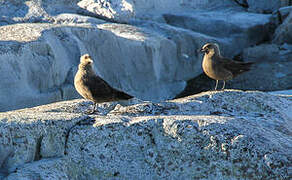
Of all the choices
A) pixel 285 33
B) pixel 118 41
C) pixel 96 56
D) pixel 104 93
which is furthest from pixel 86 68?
pixel 285 33

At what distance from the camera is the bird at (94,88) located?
14.3ft

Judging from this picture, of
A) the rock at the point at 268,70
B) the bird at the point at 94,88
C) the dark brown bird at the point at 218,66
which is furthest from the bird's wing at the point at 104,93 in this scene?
the rock at the point at 268,70

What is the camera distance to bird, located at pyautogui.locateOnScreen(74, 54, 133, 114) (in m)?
4.34

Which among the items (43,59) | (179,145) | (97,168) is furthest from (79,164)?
(43,59)

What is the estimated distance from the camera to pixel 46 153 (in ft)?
11.4

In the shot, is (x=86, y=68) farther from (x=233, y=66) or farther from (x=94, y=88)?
(x=233, y=66)

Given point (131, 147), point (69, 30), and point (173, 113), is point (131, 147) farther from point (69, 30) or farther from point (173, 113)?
point (69, 30)

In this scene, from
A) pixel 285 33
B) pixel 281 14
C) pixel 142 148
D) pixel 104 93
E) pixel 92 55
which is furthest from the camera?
pixel 281 14

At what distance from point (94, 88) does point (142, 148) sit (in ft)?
3.56

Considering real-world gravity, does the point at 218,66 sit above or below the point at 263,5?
above

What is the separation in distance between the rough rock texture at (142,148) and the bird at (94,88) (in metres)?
0.65

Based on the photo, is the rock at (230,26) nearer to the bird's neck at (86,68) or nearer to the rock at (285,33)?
the rock at (285,33)

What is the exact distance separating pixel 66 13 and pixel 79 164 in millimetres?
7227

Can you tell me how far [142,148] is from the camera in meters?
3.54
